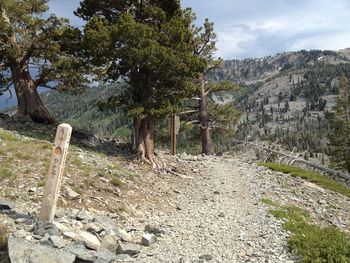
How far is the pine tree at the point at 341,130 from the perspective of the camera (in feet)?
185

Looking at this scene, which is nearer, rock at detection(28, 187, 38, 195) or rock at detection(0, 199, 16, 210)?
rock at detection(0, 199, 16, 210)

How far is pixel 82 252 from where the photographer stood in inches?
366

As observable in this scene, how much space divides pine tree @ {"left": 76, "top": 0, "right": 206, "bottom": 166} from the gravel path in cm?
461

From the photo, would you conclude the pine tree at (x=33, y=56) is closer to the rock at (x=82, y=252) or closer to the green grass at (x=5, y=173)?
the green grass at (x=5, y=173)

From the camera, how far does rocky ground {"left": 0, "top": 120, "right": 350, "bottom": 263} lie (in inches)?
399

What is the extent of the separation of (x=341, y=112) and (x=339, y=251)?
178 feet

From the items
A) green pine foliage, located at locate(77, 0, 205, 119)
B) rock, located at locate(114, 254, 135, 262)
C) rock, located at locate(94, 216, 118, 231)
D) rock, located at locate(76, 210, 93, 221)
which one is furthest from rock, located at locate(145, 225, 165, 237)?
green pine foliage, located at locate(77, 0, 205, 119)

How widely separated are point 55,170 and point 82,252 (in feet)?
7.79

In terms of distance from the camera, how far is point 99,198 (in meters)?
14.5

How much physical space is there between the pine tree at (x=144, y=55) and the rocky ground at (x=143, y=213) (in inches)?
121

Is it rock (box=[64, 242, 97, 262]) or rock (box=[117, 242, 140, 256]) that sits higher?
rock (box=[64, 242, 97, 262])

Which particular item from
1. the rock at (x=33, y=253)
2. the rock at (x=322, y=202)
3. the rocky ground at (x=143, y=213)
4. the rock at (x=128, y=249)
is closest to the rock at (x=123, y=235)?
the rocky ground at (x=143, y=213)

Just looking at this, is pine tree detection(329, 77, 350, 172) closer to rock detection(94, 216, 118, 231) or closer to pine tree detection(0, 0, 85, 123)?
Result: pine tree detection(0, 0, 85, 123)

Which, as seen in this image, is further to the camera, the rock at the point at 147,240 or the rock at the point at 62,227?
the rock at the point at 147,240
